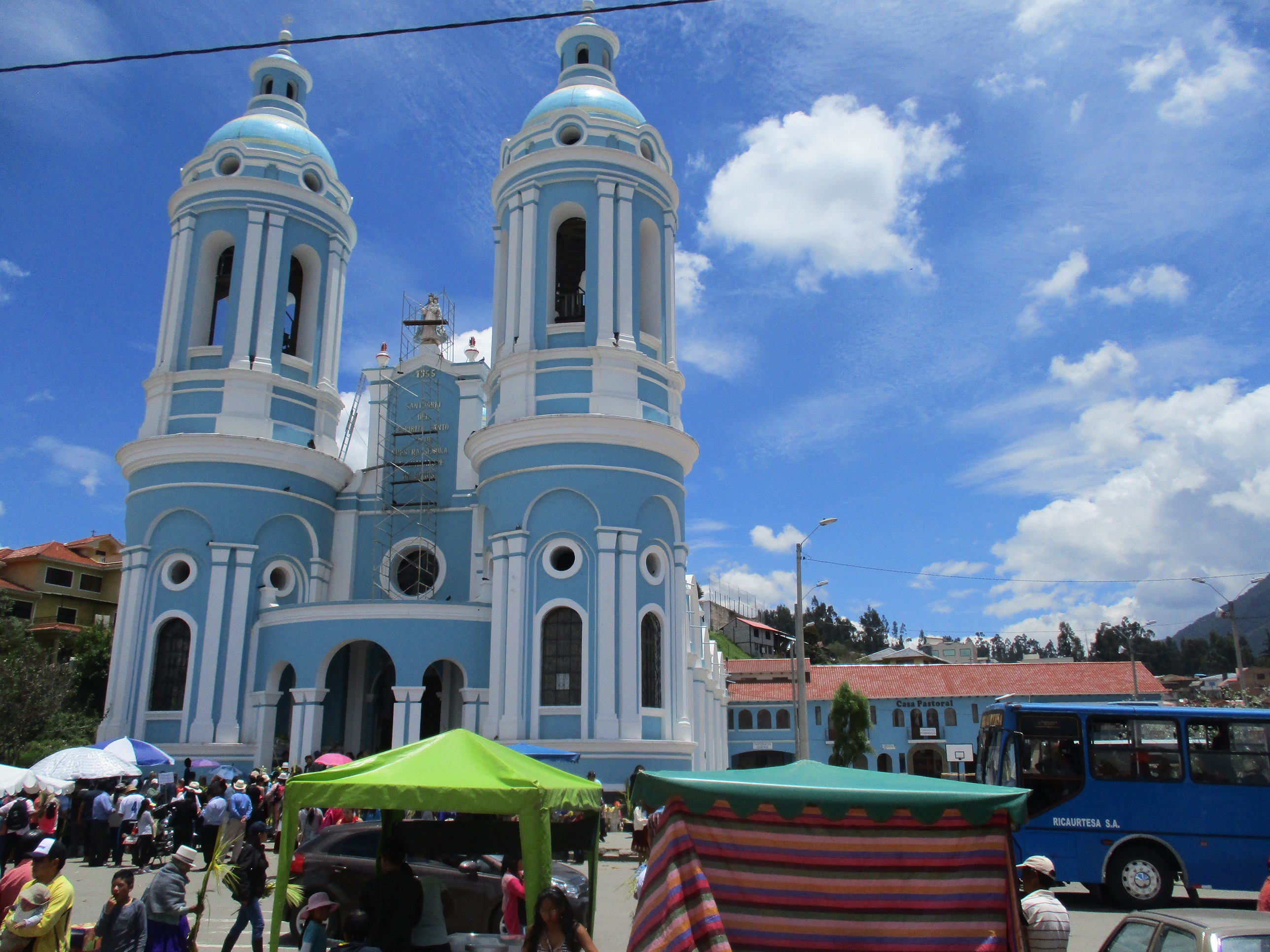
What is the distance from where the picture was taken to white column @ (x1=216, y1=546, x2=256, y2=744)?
907 inches

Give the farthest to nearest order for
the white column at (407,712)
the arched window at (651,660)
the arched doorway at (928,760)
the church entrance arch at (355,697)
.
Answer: the arched doorway at (928,760)
the church entrance arch at (355,697)
the arched window at (651,660)
the white column at (407,712)

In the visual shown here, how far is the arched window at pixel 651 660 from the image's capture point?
73.4 feet

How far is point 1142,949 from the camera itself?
638cm

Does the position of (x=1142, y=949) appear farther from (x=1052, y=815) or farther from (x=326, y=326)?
(x=326, y=326)

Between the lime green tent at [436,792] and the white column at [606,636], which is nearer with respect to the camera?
the lime green tent at [436,792]

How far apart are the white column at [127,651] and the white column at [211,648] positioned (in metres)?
1.48

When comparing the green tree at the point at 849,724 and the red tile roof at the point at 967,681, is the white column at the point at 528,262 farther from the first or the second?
the red tile roof at the point at 967,681

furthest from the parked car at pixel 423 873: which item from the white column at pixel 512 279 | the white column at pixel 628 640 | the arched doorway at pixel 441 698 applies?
the white column at pixel 512 279

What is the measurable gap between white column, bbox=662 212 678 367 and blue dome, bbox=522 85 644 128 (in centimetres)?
266

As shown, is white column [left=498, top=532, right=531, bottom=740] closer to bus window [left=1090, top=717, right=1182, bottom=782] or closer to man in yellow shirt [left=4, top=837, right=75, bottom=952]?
bus window [left=1090, top=717, right=1182, bottom=782]

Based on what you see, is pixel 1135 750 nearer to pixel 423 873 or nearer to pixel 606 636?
pixel 423 873

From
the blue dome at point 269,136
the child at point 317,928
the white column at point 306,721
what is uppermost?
the blue dome at point 269,136

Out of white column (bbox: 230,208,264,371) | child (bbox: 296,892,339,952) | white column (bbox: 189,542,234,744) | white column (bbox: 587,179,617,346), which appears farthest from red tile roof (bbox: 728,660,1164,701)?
child (bbox: 296,892,339,952)

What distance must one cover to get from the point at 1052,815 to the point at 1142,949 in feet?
26.2
